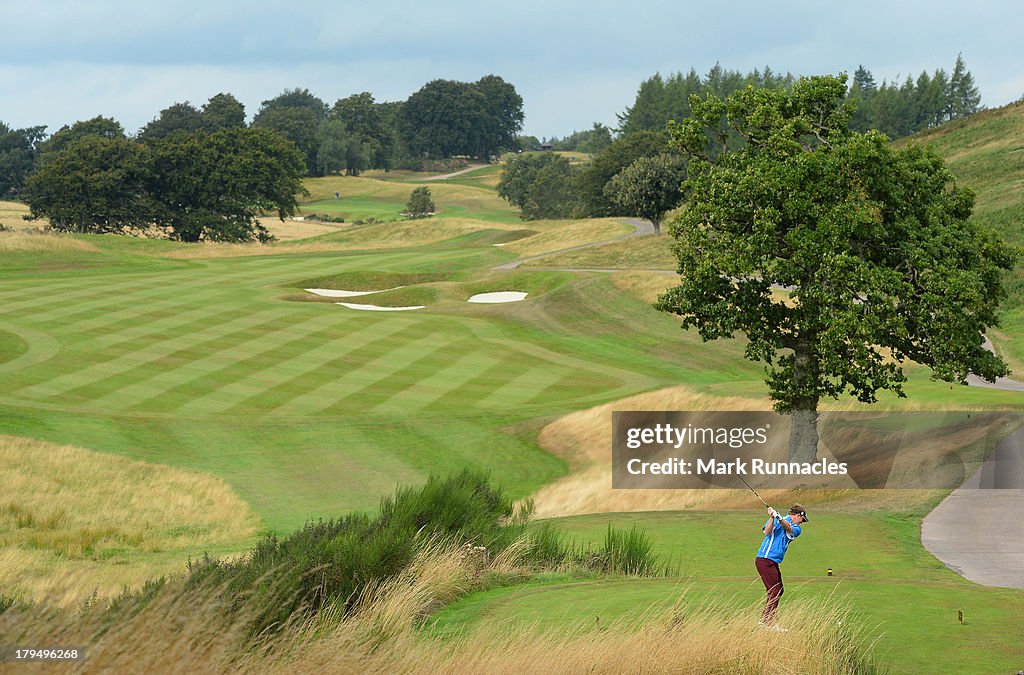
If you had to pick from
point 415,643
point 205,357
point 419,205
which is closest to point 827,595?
point 415,643

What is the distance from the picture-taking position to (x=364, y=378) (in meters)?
38.3

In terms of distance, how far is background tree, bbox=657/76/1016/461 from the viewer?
23.8 m

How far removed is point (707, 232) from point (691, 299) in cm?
174

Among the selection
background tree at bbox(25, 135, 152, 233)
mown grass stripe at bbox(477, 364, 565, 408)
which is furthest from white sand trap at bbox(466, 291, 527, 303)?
background tree at bbox(25, 135, 152, 233)

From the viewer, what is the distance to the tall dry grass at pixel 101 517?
19.7m

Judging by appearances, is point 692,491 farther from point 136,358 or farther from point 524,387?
point 136,358

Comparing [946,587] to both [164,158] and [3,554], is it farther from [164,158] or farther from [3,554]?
[164,158]

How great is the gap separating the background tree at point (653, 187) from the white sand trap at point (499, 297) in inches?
1095

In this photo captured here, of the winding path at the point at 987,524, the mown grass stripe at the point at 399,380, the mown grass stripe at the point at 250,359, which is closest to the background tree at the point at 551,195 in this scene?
the mown grass stripe at the point at 250,359

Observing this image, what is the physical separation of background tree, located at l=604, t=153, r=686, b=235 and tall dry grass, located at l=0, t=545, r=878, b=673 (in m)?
80.2

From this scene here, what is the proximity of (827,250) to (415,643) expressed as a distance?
16283mm

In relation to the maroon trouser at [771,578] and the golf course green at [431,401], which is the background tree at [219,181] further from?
the maroon trouser at [771,578]

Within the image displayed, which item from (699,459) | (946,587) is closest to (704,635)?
(946,587)

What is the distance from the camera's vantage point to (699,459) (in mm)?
29922
